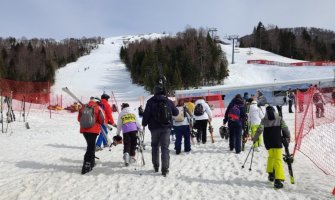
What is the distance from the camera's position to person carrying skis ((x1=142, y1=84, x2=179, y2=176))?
7.62 metres

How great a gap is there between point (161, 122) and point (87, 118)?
1633 mm

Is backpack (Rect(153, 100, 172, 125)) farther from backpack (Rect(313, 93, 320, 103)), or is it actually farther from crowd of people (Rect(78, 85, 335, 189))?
backpack (Rect(313, 93, 320, 103))

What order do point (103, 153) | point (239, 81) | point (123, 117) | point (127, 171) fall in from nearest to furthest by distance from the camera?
point (127, 171) < point (123, 117) < point (103, 153) < point (239, 81)

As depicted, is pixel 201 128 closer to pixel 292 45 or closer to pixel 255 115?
pixel 255 115

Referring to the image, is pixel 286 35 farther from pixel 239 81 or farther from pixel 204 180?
pixel 204 180

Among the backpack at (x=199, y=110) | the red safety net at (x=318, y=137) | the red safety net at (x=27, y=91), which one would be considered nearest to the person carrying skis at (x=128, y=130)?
the backpack at (x=199, y=110)

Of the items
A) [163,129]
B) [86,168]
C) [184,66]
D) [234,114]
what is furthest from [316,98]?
[184,66]

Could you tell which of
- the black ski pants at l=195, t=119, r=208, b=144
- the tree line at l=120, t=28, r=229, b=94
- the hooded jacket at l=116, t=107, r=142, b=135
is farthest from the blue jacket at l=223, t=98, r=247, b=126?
the tree line at l=120, t=28, r=229, b=94

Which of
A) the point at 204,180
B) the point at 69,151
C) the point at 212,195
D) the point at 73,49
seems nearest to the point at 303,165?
the point at 204,180

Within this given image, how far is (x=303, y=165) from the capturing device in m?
8.76

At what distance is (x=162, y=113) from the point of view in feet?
25.1

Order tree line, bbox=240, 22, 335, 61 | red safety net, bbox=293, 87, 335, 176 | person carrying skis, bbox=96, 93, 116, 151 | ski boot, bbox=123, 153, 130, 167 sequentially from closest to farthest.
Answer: ski boot, bbox=123, 153, 130, 167
red safety net, bbox=293, 87, 335, 176
person carrying skis, bbox=96, 93, 116, 151
tree line, bbox=240, 22, 335, 61

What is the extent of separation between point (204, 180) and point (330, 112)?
10.5 m

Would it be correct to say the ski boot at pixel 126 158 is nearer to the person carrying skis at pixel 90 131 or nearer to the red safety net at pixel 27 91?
the person carrying skis at pixel 90 131
